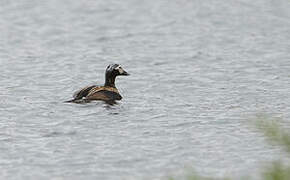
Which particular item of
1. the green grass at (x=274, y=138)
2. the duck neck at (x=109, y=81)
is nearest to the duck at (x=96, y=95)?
the duck neck at (x=109, y=81)

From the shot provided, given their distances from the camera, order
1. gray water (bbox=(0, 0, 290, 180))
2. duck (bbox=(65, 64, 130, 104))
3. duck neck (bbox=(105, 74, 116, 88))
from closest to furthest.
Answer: gray water (bbox=(0, 0, 290, 180))
duck (bbox=(65, 64, 130, 104))
duck neck (bbox=(105, 74, 116, 88))

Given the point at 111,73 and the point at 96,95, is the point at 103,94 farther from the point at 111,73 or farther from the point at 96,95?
the point at 111,73

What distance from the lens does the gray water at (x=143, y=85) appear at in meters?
13.0

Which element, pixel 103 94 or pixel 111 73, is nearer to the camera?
pixel 103 94

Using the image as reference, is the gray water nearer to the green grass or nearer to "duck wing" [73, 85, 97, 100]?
"duck wing" [73, 85, 97, 100]

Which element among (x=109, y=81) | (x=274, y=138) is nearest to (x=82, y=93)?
(x=109, y=81)

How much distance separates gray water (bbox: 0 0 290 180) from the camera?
42.8ft

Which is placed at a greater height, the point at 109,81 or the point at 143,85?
the point at 109,81

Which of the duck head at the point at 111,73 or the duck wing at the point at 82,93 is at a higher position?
the duck head at the point at 111,73

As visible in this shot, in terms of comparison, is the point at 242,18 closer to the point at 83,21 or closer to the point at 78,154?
the point at 83,21

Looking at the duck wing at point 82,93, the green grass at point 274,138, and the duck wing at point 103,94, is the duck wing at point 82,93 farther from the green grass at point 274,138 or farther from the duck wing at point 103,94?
the green grass at point 274,138

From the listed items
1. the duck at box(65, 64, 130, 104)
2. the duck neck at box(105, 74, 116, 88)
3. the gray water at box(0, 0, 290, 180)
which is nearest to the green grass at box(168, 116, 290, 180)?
the gray water at box(0, 0, 290, 180)

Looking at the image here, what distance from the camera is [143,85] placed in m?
19.5

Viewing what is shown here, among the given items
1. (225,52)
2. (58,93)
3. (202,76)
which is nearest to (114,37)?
(225,52)
